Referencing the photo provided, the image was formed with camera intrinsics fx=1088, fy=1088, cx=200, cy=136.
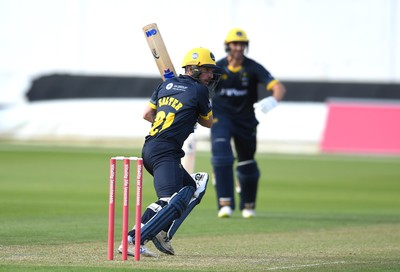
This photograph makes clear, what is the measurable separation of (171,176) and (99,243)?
1.73 meters

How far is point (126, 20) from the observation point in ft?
109

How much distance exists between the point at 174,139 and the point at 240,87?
501 centimetres

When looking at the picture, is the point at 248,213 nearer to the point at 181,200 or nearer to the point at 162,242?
the point at 162,242

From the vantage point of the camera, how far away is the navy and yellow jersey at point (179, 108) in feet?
32.1

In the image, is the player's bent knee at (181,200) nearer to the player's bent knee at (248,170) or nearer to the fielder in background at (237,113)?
the fielder in background at (237,113)

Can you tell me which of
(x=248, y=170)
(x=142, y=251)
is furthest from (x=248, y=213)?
(x=142, y=251)

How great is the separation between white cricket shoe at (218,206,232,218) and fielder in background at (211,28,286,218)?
0.6 inches

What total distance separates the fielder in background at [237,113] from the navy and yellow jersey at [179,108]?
4.66 meters

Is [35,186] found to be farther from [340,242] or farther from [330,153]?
[330,153]

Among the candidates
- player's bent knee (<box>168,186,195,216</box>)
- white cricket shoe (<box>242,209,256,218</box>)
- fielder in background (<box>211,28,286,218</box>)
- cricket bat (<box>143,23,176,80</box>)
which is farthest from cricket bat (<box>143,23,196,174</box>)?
white cricket shoe (<box>242,209,256,218</box>)

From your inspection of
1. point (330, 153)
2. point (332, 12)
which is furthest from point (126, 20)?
point (330, 153)

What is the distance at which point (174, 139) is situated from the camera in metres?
9.79

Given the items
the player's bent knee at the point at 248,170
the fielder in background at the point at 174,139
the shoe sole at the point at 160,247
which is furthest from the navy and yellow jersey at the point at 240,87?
the shoe sole at the point at 160,247

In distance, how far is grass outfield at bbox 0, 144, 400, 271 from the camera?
30.9 ft
